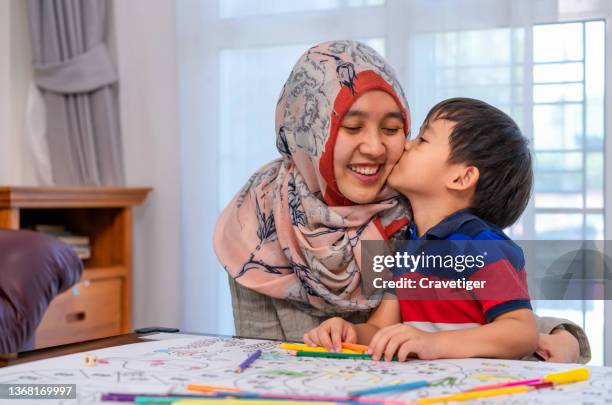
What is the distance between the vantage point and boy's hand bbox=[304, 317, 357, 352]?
1.12 meters

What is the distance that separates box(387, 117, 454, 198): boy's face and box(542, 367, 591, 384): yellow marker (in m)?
0.51

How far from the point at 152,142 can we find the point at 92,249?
529 millimetres

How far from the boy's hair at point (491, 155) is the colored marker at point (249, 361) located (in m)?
0.52

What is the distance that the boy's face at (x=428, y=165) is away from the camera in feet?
4.46

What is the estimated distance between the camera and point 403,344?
106cm

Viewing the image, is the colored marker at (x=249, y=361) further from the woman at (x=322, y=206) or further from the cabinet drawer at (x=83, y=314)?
the cabinet drawer at (x=83, y=314)

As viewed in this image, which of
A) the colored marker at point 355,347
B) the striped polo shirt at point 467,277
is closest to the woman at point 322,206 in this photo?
the striped polo shirt at point 467,277

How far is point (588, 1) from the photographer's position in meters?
2.52

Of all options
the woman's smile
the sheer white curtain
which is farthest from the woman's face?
the sheer white curtain

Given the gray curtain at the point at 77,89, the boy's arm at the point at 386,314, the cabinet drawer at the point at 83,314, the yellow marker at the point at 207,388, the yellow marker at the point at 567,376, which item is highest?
the gray curtain at the point at 77,89

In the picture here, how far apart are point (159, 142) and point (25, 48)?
31.0 inches

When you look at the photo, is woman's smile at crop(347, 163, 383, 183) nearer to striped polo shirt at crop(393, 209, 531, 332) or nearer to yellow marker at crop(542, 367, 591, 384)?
striped polo shirt at crop(393, 209, 531, 332)

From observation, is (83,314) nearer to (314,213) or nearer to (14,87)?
(14,87)

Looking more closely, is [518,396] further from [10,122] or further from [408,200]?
[10,122]
